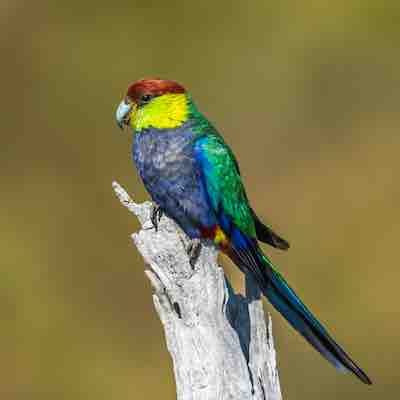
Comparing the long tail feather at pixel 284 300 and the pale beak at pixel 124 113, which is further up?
the pale beak at pixel 124 113

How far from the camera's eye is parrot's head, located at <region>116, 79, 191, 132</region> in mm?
5906

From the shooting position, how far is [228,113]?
11031 mm

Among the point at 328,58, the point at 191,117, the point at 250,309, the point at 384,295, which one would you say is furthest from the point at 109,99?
the point at 250,309

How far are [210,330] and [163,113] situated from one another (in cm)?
164

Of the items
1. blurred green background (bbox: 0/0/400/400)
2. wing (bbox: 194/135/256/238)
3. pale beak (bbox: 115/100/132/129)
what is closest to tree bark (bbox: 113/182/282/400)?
wing (bbox: 194/135/256/238)

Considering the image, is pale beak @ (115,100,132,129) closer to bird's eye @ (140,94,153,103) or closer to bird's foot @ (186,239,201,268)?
bird's eye @ (140,94,153,103)

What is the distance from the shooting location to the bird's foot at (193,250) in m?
5.00

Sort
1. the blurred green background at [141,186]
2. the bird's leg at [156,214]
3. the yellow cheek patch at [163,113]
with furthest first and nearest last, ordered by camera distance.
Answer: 1. the blurred green background at [141,186]
2. the yellow cheek patch at [163,113]
3. the bird's leg at [156,214]

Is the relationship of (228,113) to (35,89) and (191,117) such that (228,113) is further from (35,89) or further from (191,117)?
(191,117)

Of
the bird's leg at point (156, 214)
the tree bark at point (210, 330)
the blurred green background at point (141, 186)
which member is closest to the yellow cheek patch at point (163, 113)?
the bird's leg at point (156, 214)

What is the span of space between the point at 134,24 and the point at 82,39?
22.5 inches

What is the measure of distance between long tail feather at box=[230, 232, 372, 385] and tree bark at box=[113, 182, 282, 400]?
447 millimetres

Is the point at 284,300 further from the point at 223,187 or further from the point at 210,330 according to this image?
the point at 210,330

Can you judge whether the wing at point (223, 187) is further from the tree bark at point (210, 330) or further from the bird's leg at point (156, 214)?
the tree bark at point (210, 330)
